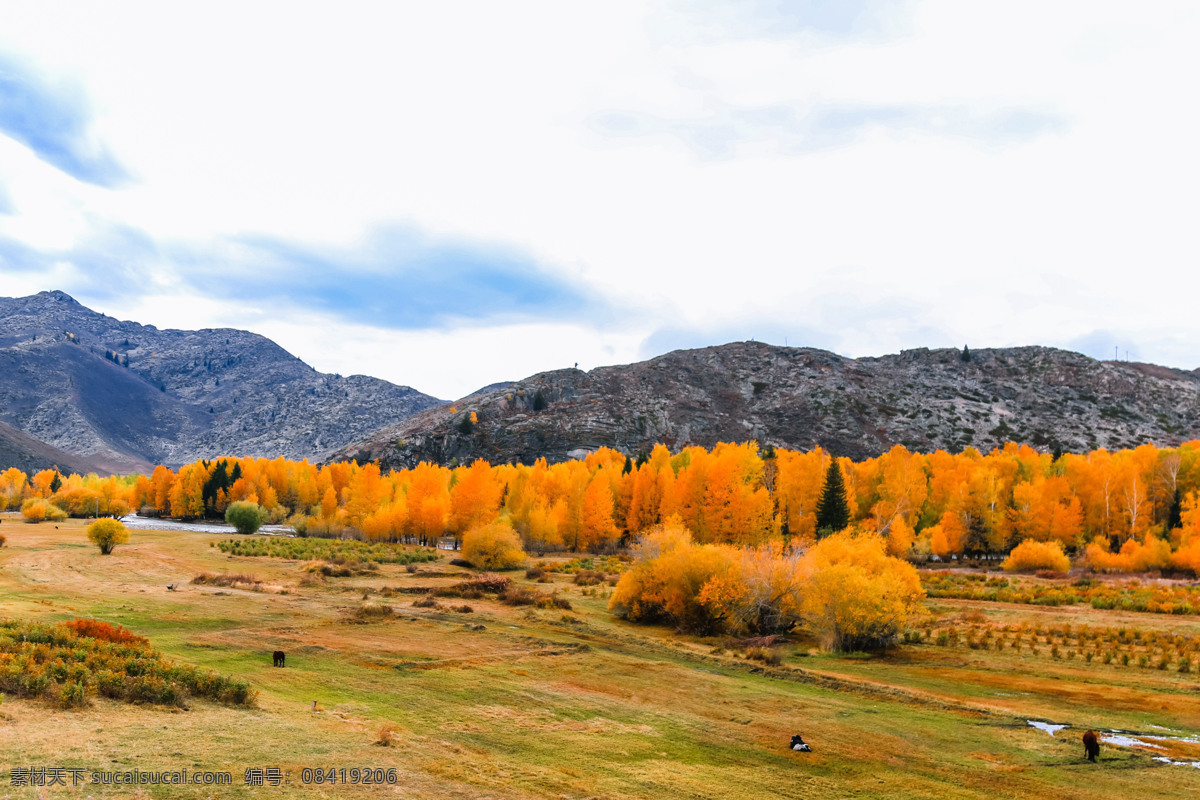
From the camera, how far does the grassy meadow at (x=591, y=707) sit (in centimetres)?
1425

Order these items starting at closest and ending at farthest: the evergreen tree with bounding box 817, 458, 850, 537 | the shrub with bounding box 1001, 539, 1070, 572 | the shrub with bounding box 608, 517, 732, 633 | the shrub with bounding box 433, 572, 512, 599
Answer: the shrub with bounding box 608, 517, 732, 633, the shrub with bounding box 433, 572, 512, 599, the shrub with bounding box 1001, 539, 1070, 572, the evergreen tree with bounding box 817, 458, 850, 537

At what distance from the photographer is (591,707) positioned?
2181cm

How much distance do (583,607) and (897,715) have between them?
25962 millimetres

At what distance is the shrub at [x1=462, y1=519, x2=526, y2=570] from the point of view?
6788cm

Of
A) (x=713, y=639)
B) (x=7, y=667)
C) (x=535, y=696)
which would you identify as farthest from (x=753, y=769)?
(x=713, y=639)

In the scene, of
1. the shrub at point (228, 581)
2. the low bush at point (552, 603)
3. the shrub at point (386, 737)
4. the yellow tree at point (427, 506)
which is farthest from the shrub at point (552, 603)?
the yellow tree at point (427, 506)

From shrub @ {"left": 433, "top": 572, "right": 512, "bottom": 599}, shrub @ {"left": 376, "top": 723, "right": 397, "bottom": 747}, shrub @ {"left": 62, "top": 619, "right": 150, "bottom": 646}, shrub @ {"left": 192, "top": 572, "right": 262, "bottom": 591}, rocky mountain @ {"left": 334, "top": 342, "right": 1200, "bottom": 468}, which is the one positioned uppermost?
rocky mountain @ {"left": 334, "top": 342, "right": 1200, "bottom": 468}

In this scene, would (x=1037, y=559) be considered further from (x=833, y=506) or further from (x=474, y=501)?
(x=474, y=501)

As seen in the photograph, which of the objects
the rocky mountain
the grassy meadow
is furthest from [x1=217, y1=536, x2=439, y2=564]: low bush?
the rocky mountain

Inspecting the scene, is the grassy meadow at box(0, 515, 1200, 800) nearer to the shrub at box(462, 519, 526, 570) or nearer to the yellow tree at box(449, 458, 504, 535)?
the shrub at box(462, 519, 526, 570)

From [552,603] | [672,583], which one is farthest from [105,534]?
[672,583]

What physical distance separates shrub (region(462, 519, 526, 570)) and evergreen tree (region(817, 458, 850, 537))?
36.0 m

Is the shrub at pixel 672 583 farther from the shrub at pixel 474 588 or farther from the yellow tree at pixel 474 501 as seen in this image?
→ the yellow tree at pixel 474 501

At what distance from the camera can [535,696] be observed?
22625 mm
